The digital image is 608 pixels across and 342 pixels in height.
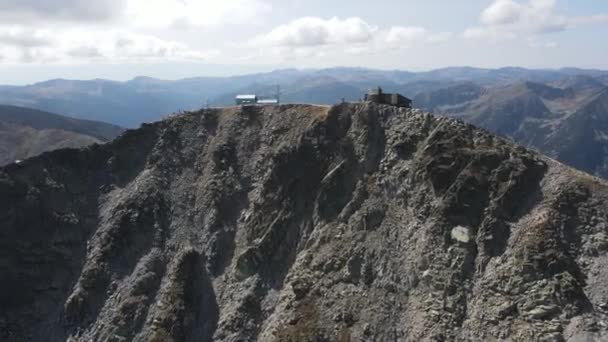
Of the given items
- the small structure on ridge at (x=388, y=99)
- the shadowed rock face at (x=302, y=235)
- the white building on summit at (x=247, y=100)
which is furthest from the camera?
the white building on summit at (x=247, y=100)

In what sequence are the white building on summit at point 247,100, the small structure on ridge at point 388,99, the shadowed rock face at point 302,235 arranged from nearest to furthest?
1. the shadowed rock face at point 302,235
2. the small structure on ridge at point 388,99
3. the white building on summit at point 247,100

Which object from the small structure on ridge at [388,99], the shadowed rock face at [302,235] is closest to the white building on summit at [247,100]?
the shadowed rock face at [302,235]

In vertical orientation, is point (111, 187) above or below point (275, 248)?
above

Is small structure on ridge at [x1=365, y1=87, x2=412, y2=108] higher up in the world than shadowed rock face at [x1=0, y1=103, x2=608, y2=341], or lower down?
higher up

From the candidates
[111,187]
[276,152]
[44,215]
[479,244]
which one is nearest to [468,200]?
[479,244]

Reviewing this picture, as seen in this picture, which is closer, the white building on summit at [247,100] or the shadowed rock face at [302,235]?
the shadowed rock face at [302,235]

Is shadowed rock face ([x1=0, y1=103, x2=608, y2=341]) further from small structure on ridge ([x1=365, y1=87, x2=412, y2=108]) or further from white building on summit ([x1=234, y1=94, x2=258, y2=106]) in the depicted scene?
white building on summit ([x1=234, y1=94, x2=258, y2=106])

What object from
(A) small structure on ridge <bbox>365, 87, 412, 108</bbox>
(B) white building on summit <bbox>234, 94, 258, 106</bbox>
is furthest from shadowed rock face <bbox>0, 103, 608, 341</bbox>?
(B) white building on summit <bbox>234, 94, 258, 106</bbox>

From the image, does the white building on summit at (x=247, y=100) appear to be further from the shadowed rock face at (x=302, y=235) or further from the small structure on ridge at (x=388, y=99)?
the small structure on ridge at (x=388, y=99)

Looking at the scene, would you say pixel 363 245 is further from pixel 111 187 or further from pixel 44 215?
pixel 44 215
